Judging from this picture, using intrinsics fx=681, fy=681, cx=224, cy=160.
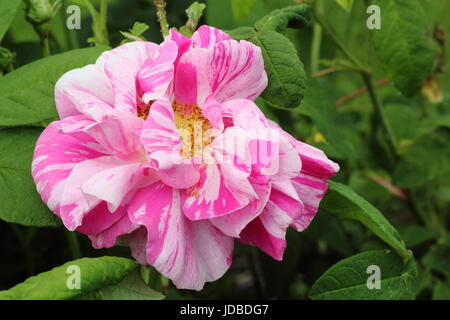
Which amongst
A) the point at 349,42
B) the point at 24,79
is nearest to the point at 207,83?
the point at 24,79

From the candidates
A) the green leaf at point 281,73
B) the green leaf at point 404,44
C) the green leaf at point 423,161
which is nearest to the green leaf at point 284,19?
the green leaf at point 281,73

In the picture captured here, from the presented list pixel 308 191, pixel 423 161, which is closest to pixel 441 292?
pixel 423 161

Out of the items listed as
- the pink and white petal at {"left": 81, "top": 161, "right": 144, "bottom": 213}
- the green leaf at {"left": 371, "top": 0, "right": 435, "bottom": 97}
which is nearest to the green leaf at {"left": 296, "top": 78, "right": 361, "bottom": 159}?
the green leaf at {"left": 371, "top": 0, "right": 435, "bottom": 97}

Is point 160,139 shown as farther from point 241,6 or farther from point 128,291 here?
point 241,6

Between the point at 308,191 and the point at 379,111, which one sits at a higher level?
the point at 308,191

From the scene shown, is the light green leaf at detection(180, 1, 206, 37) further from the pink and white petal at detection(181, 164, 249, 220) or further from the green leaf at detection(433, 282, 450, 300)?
the green leaf at detection(433, 282, 450, 300)
